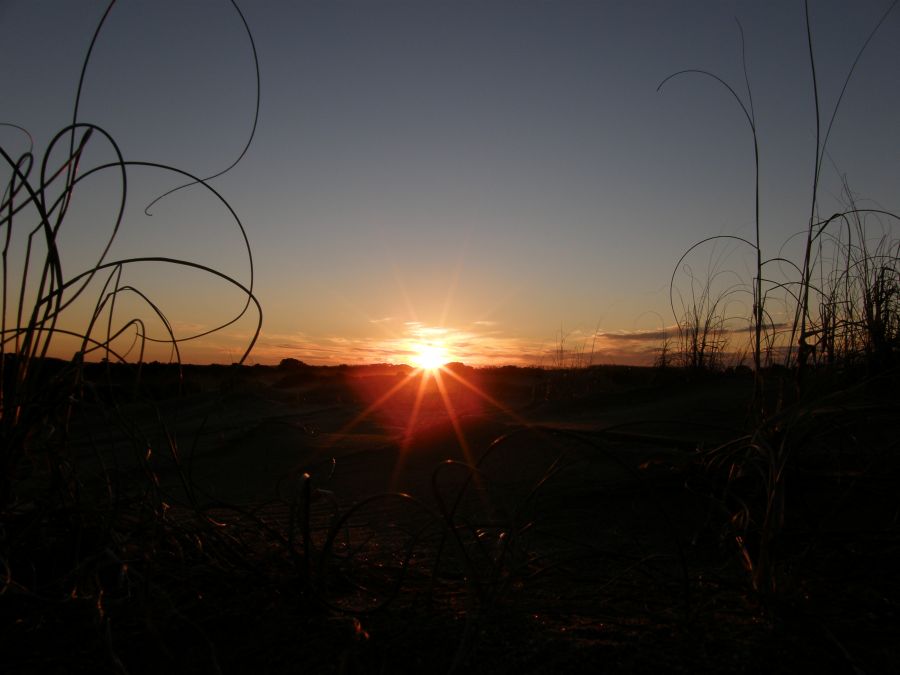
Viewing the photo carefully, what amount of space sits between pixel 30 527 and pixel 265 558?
499 millimetres

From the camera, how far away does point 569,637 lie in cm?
122

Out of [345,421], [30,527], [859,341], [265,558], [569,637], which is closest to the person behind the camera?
[569,637]

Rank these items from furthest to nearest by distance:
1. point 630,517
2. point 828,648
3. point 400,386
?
point 400,386 → point 630,517 → point 828,648

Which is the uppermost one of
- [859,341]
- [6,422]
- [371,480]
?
[859,341]

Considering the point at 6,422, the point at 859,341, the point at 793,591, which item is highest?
the point at 859,341

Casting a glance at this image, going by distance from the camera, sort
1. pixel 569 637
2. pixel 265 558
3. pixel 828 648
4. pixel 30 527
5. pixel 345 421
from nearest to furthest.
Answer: pixel 828 648, pixel 569 637, pixel 30 527, pixel 265 558, pixel 345 421

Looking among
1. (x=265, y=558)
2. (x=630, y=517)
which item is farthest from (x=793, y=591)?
(x=265, y=558)

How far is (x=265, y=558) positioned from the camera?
1.55 metres

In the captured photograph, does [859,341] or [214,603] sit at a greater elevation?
[859,341]

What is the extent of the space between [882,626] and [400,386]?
32.1 ft

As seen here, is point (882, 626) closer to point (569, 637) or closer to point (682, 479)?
point (569, 637)

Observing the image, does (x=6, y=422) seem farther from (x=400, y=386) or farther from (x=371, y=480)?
(x=400, y=386)

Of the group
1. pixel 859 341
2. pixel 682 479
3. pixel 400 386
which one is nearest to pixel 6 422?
pixel 682 479

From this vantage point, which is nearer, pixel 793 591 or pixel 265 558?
pixel 793 591
